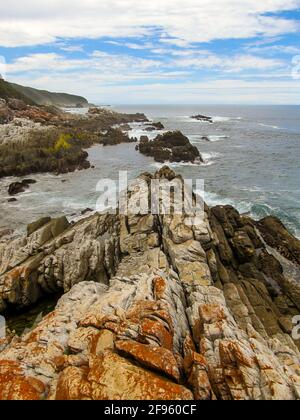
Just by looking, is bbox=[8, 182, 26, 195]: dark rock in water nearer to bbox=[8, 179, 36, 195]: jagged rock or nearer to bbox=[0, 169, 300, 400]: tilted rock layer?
bbox=[8, 179, 36, 195]: jagged rock

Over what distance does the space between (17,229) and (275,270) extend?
18.9m

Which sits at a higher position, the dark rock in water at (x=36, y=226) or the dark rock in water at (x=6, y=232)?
the dark rock in water at (x=36, y=226)

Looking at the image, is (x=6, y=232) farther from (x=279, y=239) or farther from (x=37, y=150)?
(x=37, y=150)

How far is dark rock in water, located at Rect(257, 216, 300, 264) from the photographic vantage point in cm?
2236

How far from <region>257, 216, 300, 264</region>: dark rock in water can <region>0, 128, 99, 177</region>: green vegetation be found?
29.7m

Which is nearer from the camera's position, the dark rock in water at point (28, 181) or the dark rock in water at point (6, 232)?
the dark rock in water at point (6, 232)

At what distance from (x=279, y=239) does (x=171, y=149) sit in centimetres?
3934

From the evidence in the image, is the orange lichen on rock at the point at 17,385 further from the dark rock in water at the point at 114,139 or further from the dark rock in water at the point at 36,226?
the dark rock in water at the point at 114,139

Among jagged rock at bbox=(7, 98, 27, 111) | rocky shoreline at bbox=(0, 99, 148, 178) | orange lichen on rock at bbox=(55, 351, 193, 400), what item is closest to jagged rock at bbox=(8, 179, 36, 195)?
rocky shoreline at bbox=(0, 99, 148, 178)

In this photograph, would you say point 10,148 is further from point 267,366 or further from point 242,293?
point 267,366

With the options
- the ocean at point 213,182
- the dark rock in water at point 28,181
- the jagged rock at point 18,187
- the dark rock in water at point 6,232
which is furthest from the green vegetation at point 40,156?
the dark rock in water at point 6,232

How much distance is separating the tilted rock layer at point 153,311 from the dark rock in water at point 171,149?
105 ft

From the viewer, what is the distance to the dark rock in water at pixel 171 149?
2142 inches

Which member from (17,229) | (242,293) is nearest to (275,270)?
(242,293)
